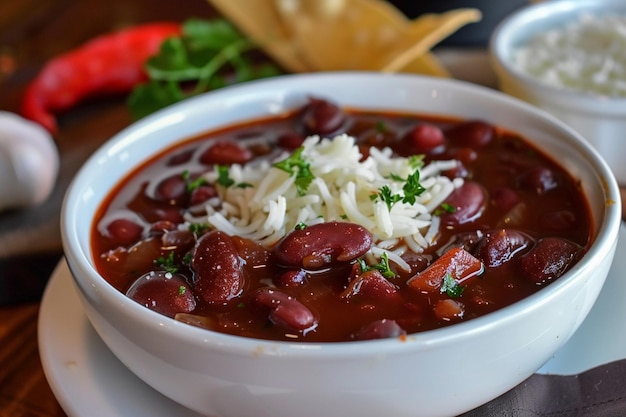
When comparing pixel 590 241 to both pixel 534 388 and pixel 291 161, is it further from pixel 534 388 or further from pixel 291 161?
pixel 291 161

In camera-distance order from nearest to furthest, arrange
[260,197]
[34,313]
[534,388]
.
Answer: [534,388] → [260,197] → [34,313]

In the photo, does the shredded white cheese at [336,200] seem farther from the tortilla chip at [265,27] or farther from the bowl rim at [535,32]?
the tortilla chip at [265,27]

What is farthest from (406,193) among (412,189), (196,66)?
(196,66)

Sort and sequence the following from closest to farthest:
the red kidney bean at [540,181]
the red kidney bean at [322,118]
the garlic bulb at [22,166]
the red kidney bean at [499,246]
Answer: the red kidney bean at [499,246] < the red kidney bean at [540,181] < the red kidney bean at [322,118] < the garlic bulb at [22,166]

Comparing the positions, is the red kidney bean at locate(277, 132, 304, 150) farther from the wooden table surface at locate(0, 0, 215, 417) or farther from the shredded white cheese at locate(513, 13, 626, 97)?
the shredded white cheese at locate(513, 13, 626, 97)

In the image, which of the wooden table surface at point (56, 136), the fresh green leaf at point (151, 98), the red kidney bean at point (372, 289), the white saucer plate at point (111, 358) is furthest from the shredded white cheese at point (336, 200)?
the fresh green leaf at point (151, 98)

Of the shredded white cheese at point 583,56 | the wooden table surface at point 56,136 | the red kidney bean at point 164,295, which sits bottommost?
the wooden table surface at point 56,136

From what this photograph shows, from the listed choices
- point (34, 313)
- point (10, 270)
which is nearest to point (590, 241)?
point (34, 313)
